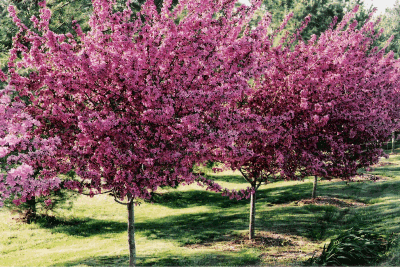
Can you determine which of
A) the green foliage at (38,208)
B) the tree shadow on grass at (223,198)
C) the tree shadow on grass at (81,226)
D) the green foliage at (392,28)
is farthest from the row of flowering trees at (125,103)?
the green foliage at (392,28)

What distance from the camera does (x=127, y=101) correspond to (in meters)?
6.77

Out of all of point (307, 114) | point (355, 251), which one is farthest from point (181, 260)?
point (307, 114)

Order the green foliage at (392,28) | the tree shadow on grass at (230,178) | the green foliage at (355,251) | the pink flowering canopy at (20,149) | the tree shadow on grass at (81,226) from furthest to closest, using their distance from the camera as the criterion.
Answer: the green foliage at (392,28) → the tree shadow on grass at (230,178) → the tree shadow on grass at (81,226) → the green foliage at (355,251) → the pink flowering canopy at (20,149)

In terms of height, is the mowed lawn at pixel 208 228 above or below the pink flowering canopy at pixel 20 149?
below

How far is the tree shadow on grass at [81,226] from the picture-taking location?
14211mm

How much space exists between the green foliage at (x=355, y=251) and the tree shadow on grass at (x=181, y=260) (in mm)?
1714

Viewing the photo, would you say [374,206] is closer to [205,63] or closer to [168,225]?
[168,225]

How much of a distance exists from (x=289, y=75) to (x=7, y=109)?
728cm

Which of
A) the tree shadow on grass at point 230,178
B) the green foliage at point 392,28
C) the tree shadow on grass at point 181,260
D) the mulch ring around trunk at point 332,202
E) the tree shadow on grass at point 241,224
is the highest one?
the green foliage at point 392,28

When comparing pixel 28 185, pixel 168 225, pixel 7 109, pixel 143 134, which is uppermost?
pixel 7 109

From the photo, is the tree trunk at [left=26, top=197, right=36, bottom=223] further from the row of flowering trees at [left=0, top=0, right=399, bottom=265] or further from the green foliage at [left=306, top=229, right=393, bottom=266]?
the green foliage at [left=306, top=229, right=393, bottom=266]

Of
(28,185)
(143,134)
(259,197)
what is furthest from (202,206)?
(28,185)

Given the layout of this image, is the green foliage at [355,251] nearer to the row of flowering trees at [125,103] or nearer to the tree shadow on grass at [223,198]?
the row of flowering trees at [125,103]

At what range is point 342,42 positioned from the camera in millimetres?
12859
